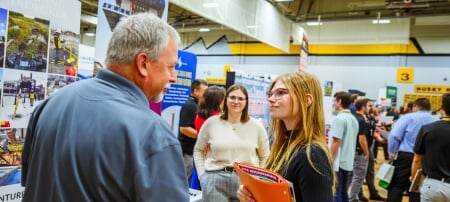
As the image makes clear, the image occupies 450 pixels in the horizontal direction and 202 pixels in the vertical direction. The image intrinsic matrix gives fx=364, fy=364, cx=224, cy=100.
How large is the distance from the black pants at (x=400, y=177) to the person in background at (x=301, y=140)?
3663 millimetres

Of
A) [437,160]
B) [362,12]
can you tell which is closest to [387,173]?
[437,160]

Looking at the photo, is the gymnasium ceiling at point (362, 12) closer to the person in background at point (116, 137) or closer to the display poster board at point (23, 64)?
the display poster board at point (23, 64)

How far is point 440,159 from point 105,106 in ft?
10.1

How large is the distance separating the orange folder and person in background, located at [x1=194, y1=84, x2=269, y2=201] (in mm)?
1332

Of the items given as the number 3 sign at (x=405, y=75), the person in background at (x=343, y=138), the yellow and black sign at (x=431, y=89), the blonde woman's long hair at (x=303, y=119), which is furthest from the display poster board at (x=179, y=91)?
the yellow and black sign at (x=431, y=89)

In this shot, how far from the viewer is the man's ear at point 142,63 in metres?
0.94

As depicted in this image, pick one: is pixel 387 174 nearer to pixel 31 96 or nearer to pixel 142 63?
pixel 31 96

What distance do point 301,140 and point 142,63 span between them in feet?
2.62

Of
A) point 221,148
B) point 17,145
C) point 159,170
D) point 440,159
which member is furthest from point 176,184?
point 440,159

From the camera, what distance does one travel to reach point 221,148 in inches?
109

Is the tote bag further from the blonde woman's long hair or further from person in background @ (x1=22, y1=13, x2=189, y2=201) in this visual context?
person in background @ (x1=22, y1=13, x2=189, y2=201)

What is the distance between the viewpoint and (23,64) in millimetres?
1729

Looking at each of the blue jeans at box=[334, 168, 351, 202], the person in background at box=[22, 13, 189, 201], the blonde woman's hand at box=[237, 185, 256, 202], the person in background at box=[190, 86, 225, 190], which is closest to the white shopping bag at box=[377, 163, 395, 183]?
the blue jeans at box=[334, 168, 351, 202]

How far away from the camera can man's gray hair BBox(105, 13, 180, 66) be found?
0.94 metres
